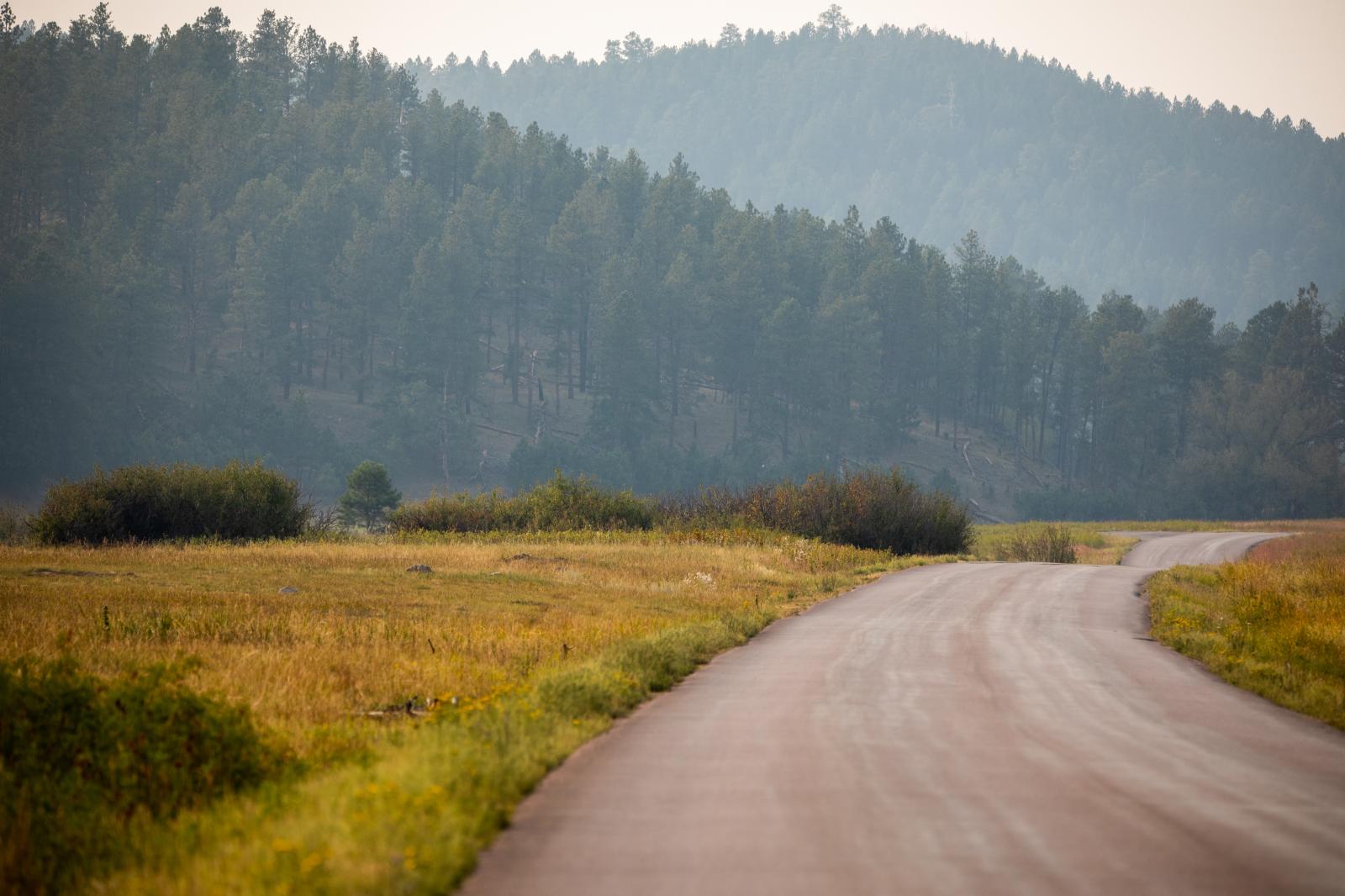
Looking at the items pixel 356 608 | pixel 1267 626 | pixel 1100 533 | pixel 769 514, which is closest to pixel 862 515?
pixel 769 514

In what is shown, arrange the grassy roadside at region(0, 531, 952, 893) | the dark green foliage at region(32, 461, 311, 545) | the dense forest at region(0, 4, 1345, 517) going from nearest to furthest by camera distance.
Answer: the grassy roadside at region(0, 531, 952, 893) < the dark green foliage at region(32, 461, 311, 545) < the dense forest at region(0, 4, 1345, 517)

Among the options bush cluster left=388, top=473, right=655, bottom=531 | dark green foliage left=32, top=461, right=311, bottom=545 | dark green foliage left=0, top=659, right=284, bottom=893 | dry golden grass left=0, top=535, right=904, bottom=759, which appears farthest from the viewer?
bush cluster left=388, top=473, right=655, bottom=531

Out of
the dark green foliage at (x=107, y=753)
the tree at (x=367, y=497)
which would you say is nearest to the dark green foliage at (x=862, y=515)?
the tree at (x=367, y=497)

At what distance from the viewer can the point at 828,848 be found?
7613 mm

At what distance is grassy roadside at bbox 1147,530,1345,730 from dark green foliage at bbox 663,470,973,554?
9.87m

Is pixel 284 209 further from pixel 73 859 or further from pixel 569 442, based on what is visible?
pixel 73 859

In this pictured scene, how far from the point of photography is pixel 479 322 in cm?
11181

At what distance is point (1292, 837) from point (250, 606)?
16366 mm

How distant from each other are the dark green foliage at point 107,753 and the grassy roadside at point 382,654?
16.6 inches

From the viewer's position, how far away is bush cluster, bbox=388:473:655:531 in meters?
47.5

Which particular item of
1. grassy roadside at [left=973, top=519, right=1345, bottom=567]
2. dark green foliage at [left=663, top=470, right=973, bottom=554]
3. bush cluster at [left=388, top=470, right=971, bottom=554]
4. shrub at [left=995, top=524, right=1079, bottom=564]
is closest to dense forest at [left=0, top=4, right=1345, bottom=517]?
grassy roadside at [left=973, top=519, right=1345, bottom=567]

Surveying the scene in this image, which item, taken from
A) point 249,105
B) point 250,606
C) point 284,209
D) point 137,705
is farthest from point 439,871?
point 249,105

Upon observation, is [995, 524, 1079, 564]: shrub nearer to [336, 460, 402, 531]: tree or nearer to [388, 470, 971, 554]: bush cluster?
[388, 470, 971, 554]: bush cluster

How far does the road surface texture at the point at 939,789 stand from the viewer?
23.5 feet
